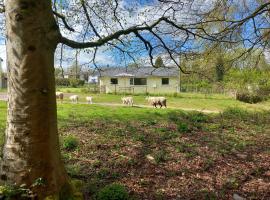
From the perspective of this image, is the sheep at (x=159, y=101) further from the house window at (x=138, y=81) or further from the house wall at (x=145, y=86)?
the house window at (x=138, y=81)

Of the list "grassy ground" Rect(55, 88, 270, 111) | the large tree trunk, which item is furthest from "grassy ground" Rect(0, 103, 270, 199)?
"grassy ground" Rect(55, 88, 270, 111)

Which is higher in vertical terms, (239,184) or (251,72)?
(251,72)

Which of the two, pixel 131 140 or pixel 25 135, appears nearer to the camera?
pixel 25 135

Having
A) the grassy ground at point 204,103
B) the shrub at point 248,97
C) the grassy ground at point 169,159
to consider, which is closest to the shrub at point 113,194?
the grassy ground at point 169,159

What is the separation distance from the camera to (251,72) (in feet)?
55.2

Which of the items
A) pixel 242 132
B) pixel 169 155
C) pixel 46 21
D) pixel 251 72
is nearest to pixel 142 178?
pixel 169 155

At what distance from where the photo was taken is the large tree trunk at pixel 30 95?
14.7 ft

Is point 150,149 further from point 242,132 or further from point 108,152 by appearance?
point 242,132

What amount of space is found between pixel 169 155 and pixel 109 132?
100 inches

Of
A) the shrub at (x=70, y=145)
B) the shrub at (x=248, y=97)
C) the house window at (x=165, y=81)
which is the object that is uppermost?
the house window at (x=165, y=81)

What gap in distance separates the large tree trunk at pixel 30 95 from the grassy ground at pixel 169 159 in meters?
1.35

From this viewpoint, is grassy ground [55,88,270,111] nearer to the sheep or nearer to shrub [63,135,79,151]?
the sheep

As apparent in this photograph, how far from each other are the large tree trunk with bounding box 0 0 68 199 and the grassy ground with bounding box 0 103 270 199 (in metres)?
1.35

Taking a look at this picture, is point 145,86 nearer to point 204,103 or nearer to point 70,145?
point 204,103
